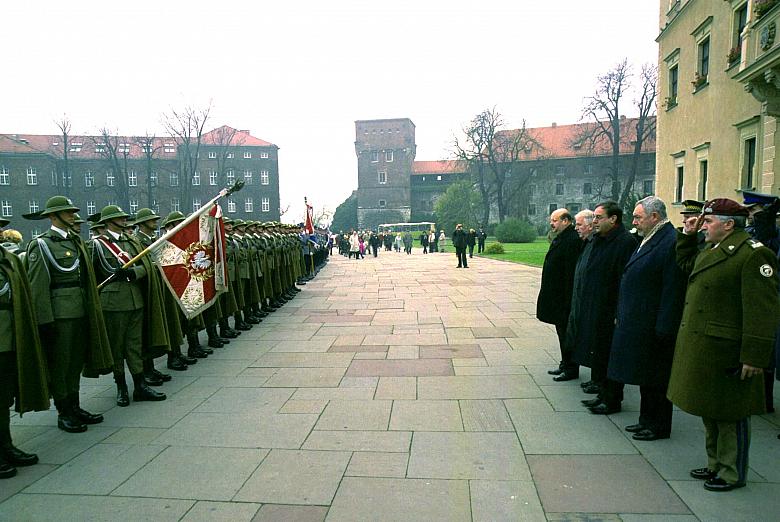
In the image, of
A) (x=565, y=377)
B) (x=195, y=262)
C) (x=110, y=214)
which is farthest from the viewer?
(x=195, y=262)

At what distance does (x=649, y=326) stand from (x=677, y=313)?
306 millimetres

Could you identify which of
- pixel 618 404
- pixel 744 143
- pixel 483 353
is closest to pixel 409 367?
pixel 483 353

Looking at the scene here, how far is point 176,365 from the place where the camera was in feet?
22.4

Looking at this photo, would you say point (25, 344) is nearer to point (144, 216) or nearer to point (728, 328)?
point (144, 216)

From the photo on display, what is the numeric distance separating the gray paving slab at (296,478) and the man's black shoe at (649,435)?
7.45 ft

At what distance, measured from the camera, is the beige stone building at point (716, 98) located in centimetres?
1335

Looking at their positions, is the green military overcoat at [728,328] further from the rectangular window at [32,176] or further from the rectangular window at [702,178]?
the rectangular window at [32,176]

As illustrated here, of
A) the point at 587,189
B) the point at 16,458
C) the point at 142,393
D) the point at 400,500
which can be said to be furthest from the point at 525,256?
the point at 587,189

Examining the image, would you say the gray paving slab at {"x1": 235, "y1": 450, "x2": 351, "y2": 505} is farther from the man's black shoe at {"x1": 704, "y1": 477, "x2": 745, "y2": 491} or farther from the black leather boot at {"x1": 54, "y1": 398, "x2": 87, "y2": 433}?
the man's black shoe at {"x1": 704, "y1": 477, "x2": 745, "y2": 491}

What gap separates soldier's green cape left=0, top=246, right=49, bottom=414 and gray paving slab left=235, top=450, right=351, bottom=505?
1.88 m

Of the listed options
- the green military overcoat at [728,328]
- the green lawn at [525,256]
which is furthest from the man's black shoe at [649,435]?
the green lawn at [525,256]

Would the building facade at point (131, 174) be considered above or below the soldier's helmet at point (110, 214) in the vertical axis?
above

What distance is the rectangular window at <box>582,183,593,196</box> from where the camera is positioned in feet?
242

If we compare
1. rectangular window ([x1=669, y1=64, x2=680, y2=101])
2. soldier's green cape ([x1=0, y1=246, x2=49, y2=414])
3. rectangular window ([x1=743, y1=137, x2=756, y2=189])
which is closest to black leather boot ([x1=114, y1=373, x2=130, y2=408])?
soldier's green cape ([x1=0, y1=246, x2=49, y2=414])
